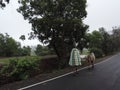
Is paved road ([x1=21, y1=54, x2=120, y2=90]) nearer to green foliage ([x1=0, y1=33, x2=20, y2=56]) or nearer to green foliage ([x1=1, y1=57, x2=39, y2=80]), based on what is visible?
green foliage ([x1=1, y1=57, x2=39, y2=80])

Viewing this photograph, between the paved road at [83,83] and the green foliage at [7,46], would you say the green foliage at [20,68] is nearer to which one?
the paved road at [83,83]

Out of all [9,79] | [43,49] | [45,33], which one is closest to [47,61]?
[45,33]

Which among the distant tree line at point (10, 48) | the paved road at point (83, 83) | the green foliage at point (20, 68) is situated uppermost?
the distant tree line at point (10, 48)

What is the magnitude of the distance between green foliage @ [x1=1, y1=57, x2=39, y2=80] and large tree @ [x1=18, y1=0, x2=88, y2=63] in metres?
7.91

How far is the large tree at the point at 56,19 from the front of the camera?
22.2 metres

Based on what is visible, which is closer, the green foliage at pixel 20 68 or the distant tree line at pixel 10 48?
the green foliage at pixel 20 68

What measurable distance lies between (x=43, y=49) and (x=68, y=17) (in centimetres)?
1294

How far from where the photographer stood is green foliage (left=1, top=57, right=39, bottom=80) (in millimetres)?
13047

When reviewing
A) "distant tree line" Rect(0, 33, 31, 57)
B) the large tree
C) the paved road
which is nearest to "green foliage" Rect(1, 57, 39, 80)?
the paved road

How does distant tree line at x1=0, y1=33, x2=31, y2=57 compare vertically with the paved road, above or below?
above

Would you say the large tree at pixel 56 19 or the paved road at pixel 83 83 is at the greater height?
the large tree at pixel 56 19

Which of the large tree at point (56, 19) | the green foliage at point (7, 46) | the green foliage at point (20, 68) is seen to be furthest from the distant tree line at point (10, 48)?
the green foliage at point (20, 68)

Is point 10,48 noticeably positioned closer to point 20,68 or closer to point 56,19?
point 56,19

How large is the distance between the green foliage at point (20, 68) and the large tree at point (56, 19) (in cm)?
791
